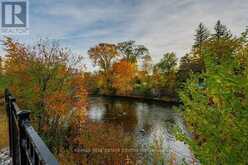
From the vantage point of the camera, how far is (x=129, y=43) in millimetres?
38031

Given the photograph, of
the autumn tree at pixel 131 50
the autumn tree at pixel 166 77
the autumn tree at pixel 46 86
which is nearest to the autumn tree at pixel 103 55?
the autumn tree at pixel 131 50

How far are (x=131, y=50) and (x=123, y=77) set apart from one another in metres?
6.33

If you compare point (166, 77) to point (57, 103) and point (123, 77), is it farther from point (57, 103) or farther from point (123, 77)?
point (57, 103)

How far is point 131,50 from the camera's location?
38094 mm

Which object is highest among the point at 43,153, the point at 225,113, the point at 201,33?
the point at 201,33

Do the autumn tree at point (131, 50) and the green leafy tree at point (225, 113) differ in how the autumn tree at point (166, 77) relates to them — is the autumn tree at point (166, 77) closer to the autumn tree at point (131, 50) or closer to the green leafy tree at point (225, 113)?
the autumn tree at point (131, 50)

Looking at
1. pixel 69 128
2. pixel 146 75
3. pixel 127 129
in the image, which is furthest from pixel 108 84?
pixel 69 128

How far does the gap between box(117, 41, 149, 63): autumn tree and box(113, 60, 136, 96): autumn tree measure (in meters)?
3.14

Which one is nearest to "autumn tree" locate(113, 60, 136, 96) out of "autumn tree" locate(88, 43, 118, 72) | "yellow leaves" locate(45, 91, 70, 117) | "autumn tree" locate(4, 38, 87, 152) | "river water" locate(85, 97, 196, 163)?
"autumn tree" locate(88, 43, 118, 72)

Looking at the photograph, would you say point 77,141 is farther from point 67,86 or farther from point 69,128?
point 67,86

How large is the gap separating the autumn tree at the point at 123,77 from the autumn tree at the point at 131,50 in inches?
124

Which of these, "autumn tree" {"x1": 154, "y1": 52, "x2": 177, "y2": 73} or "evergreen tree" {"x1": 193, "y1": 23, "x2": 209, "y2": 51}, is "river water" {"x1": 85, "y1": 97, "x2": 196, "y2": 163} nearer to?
"autumn tree" {"x1": 154, "y1": 52, "x2": 177, "y2": 73}

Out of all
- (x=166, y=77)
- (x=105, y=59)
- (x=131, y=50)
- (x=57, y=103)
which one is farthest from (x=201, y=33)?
(x=57, y=103)

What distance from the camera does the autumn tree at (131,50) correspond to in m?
37.6
